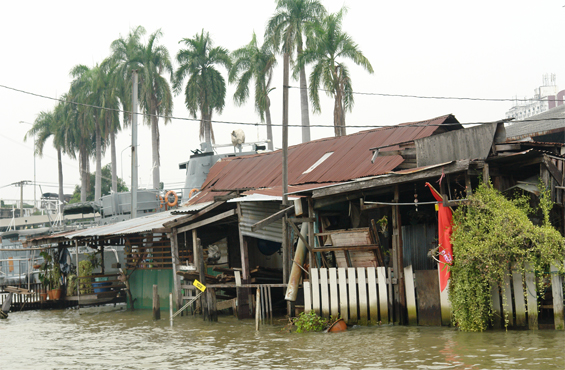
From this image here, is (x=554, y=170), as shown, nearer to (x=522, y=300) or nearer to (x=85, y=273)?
(x=522, y=300)

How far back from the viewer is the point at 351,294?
13.9 m

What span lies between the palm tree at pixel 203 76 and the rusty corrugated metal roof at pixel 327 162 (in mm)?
23318

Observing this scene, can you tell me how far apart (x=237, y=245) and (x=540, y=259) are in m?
12.1

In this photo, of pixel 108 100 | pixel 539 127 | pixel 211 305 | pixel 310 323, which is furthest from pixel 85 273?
pixel 108 100

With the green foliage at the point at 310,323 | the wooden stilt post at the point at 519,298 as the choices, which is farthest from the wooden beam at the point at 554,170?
the green foliage at the point at 310,323

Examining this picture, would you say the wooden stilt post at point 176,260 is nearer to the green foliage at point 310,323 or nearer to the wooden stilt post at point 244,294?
the wooden stilt post at point 244,294

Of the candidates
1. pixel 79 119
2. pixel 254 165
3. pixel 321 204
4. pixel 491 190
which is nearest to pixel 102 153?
pixel 79 119

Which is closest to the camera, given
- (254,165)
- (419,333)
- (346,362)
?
(346,362)

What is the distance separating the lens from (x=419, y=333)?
12.2 m

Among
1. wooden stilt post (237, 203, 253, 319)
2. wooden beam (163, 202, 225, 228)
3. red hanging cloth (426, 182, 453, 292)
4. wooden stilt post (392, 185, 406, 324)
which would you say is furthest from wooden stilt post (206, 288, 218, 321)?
red hanging cloth (426, 182, 453, 292)

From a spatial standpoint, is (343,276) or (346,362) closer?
(346,362)

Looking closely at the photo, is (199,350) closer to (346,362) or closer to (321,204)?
(346,362)

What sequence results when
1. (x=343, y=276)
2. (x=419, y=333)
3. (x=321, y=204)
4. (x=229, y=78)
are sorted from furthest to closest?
(x=229, y=78) < (x=321, y=204) < (x=343, y=276) < (x=419, y=333)

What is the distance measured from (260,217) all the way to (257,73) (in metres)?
28.8
